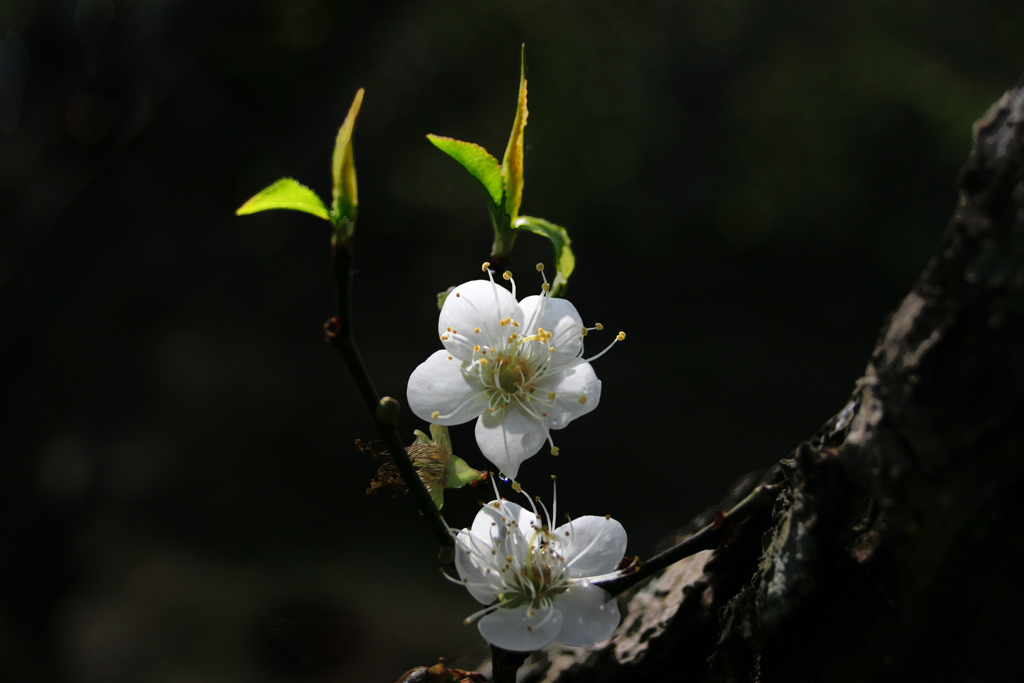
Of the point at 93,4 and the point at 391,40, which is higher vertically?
the point at 391,40

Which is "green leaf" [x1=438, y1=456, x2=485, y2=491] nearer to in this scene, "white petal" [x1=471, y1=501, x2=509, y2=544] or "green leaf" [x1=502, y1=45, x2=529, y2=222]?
"white petal" [x1=471, y1=501, x2=509, y2=544]

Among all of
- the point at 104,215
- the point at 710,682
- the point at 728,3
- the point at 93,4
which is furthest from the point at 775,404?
the point at 93,4

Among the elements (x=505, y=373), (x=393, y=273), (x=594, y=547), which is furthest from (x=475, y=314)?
(x=393, y=273)

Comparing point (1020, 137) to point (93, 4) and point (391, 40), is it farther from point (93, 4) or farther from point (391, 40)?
point (391, 40)

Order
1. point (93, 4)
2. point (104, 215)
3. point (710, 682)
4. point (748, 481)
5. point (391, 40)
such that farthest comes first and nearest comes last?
point (391, 40), point (104, 215), point (93, 4), point (748, 481), point (710, 682)

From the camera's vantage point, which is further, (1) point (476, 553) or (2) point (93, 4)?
(2) point (93, 4)
